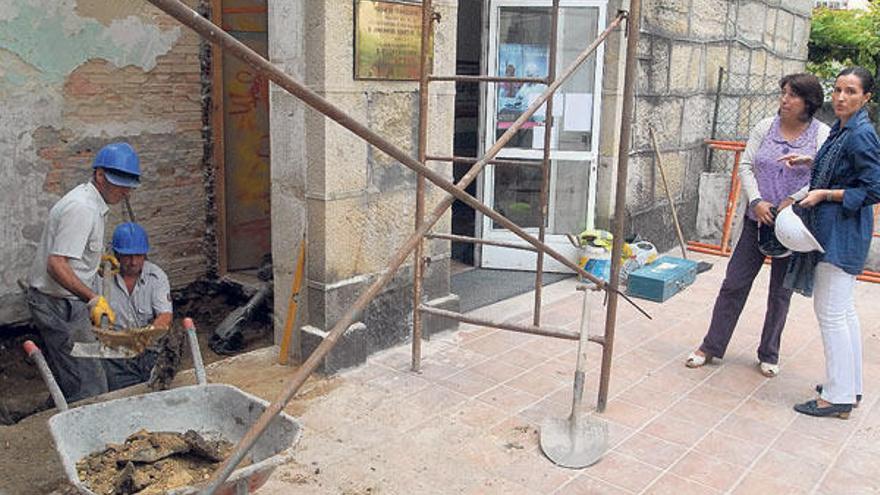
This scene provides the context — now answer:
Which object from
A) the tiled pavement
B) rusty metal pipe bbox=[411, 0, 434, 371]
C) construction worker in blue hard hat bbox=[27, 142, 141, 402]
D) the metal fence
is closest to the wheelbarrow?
the tiled pavement

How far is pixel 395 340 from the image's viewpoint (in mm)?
5074

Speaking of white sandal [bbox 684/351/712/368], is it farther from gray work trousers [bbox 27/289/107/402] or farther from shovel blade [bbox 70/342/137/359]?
gray work trousers [bbox 27/289/107/402]

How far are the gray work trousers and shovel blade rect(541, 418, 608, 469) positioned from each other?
2568mm

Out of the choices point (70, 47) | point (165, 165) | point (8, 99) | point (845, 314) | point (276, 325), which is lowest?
point (276, 325)

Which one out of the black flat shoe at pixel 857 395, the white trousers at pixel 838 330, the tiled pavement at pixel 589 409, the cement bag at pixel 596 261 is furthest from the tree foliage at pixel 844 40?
the white trousers at pixel 838 330

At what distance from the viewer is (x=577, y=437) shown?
3809mm

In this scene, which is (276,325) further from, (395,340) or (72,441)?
(72,441)

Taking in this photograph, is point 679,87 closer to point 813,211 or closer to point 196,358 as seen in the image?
point 813,211

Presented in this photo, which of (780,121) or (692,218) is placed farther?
(692,218)

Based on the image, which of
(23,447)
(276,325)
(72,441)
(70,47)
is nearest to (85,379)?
(23,447)

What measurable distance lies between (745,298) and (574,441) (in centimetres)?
178

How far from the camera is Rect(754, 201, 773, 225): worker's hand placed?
4489mm

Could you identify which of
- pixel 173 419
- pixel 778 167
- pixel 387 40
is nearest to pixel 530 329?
pixel 778 167

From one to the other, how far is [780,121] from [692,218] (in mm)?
4225
